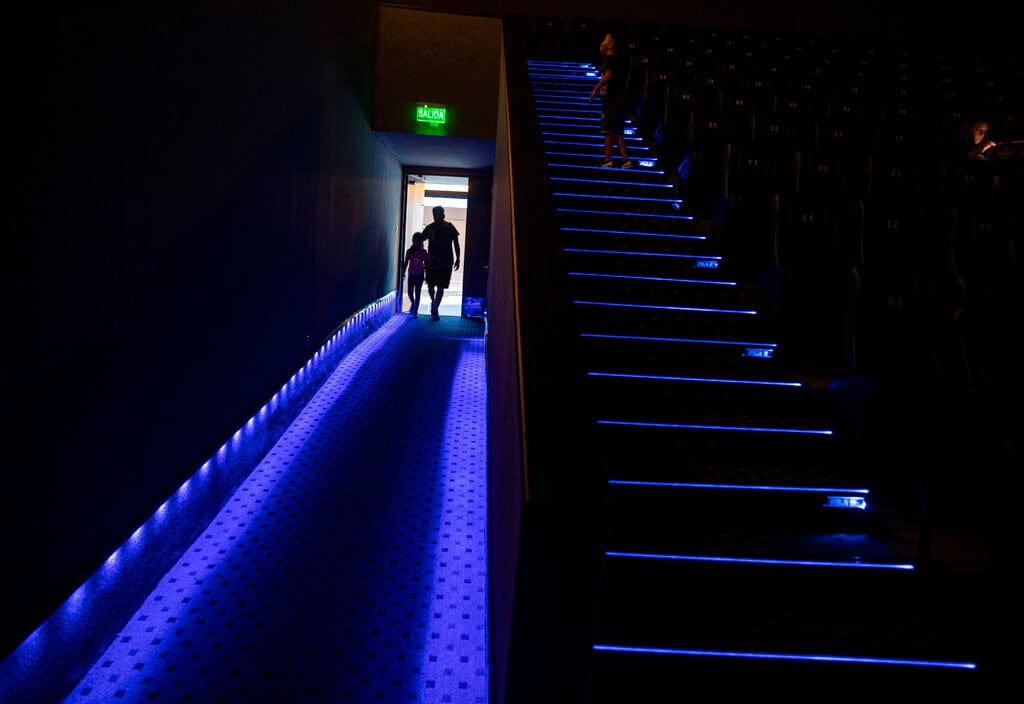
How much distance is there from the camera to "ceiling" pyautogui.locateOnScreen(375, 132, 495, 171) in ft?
25.5

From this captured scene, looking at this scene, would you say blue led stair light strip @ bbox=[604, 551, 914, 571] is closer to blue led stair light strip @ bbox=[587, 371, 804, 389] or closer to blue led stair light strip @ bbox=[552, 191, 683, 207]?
blue led stair light strip @ bbox=[587, 371, 804, 389]

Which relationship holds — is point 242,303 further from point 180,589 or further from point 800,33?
point 800,33

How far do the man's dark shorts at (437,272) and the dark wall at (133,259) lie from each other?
190 inches

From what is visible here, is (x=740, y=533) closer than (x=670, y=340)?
Yes

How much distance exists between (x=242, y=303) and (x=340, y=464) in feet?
3.02

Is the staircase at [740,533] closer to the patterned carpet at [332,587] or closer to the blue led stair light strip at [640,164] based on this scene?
the patterned carpet at [332,587]

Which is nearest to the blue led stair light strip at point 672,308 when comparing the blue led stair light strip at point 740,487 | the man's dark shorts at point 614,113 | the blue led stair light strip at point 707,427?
the blue led stair light strip at point 707,427

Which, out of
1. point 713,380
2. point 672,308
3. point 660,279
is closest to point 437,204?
point 660,279

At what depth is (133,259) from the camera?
6.37 feet

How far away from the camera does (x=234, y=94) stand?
2.71m

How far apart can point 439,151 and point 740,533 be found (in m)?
7.68

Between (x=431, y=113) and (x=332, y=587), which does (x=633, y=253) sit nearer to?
(x=332, y=587)

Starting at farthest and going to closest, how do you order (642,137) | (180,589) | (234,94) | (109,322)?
1. (642,137)
2. (234,94)
3. (180,589)
4. (109,322)

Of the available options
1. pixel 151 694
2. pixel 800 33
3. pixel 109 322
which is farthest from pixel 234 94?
pixel 800 33
